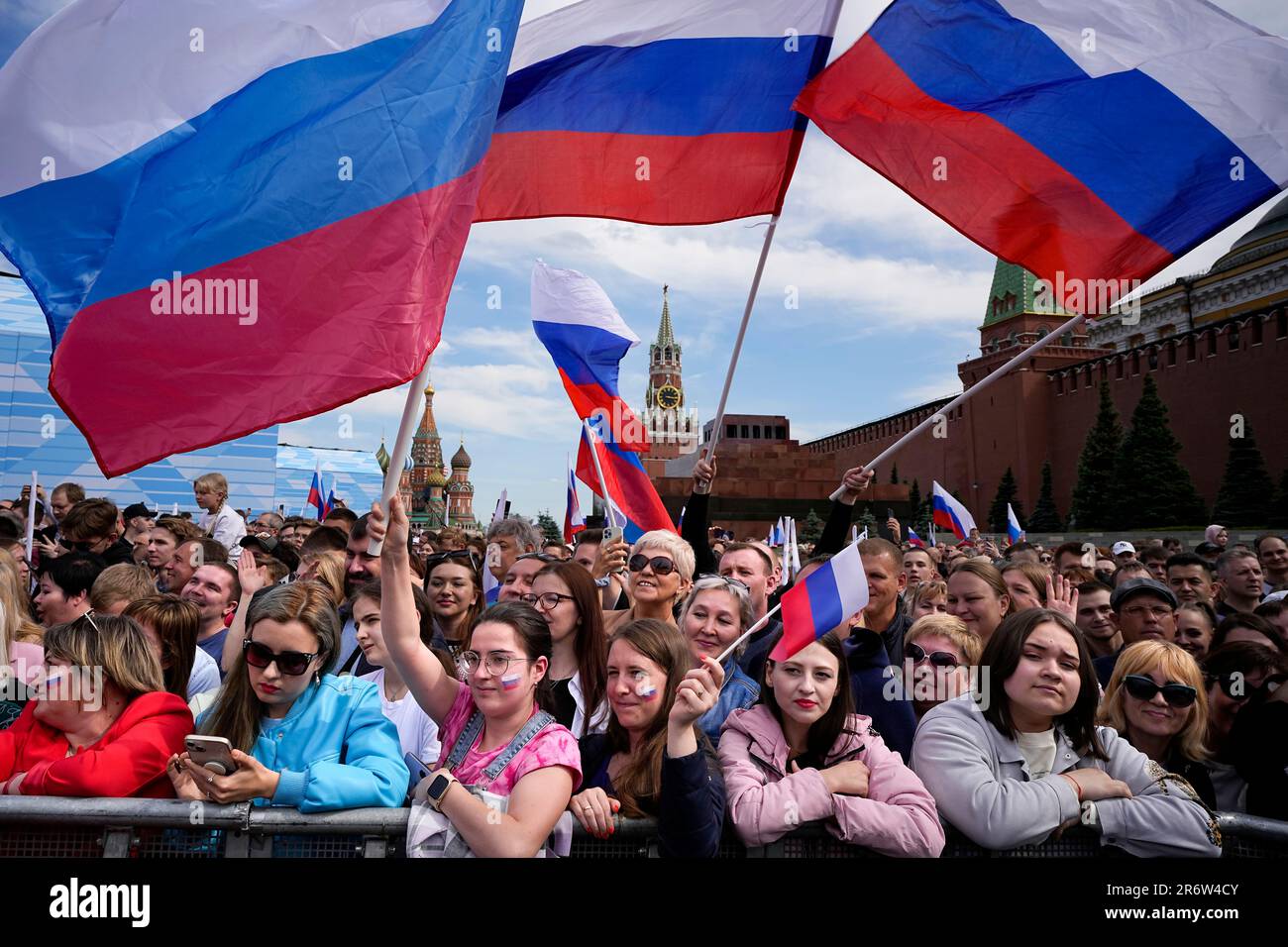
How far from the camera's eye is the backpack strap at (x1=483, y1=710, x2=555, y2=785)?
8.67 ft

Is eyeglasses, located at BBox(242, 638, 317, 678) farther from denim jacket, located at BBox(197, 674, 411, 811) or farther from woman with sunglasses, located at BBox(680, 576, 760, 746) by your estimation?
woman with sunglasses, located at BBox(680, 576, 760, 746)

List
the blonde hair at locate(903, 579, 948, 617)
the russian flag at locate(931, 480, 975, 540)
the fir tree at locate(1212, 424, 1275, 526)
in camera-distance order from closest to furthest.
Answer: the blonde hair at locate(903, 579, 948, 617)
the russian flag at locate(931, 480, 975, 540)
the fir tree at locate(1212, 424, 1275, 526)

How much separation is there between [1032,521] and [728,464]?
17.9m

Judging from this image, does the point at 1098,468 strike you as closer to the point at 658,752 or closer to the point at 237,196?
the point at 658,752

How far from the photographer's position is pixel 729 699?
346cm

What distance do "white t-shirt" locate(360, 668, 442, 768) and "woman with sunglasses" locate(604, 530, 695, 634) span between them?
117cm

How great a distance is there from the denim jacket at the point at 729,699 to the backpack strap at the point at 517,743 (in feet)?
2.30

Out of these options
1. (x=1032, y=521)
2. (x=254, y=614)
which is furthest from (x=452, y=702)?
Result: (x=1032, y=521)

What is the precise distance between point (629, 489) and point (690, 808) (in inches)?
185


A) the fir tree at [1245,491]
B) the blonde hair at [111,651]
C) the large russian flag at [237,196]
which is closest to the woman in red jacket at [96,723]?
the blonde hair at [111,651]

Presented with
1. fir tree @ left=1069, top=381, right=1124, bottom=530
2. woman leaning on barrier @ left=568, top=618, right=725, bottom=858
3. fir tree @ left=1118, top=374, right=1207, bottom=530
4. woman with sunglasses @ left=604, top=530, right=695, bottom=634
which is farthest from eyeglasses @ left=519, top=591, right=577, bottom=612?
fir tree @ left=1069, top=381, right=1124, bottom=530
